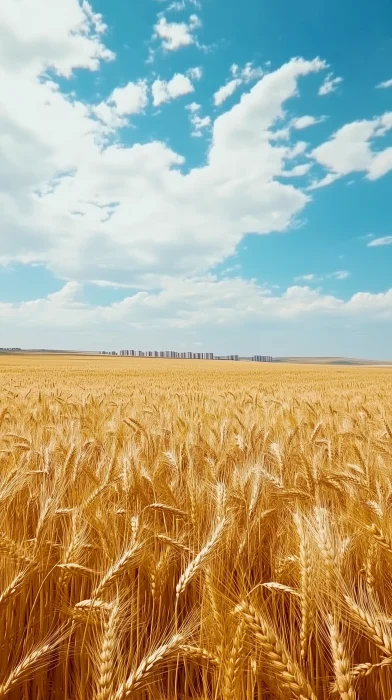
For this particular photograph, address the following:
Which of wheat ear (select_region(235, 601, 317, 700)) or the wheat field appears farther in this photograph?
the wheat field

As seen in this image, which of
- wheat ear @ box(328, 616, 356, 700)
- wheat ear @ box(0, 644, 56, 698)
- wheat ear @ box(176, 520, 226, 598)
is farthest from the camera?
wheat ear @ box(176, 520, 226, 598)

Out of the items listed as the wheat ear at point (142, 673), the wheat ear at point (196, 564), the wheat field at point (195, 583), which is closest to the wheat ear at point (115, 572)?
the wheat field at point (195, 583)

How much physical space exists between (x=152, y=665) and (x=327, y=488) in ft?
5.22

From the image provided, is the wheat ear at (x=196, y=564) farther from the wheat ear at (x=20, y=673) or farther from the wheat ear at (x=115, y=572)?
the wheat ear at (x=20, y=673)

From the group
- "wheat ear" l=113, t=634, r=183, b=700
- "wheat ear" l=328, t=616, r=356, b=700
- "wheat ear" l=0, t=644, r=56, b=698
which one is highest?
"wheat ear" l=328, t=616, r=356, b=700

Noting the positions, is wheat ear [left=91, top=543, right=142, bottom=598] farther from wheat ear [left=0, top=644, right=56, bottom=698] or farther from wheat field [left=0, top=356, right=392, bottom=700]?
wheat ear [left=0, top=644, right=56, bottom=698]

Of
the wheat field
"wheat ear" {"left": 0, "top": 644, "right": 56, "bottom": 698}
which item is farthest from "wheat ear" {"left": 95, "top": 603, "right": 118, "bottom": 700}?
"wheat ear" {"left": 0, "top": 644, "right": 56, "bottom": 698}

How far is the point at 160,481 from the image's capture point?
83.0 inches

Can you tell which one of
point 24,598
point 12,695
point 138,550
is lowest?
point 12,695

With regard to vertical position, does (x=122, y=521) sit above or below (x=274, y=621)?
above

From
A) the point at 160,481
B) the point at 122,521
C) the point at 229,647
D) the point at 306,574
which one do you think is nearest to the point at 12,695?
the point at 229,647

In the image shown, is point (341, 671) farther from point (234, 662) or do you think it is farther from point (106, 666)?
point (106, 666)

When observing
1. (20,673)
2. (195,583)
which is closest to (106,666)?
(20,673)

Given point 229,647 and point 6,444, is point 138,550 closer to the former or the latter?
point 229,647
